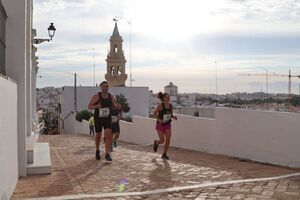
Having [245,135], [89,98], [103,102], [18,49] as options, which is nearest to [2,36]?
[18,49]

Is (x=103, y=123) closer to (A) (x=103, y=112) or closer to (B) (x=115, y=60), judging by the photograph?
(A) (x=103, y=112)

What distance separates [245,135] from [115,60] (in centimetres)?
4798

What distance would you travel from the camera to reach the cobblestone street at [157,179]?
6559 mm

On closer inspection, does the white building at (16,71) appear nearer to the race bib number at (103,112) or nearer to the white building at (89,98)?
the race bib number at (103,112)

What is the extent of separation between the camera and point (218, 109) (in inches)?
447

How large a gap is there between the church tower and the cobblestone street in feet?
157

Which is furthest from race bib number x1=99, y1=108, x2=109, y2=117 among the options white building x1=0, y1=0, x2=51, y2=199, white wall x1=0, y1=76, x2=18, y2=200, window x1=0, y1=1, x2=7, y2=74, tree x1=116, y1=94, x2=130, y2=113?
tree x1=116, y1=94, x2=130, y2=113

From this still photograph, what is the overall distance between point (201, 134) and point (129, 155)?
2.40m

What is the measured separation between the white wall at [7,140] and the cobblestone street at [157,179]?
328 millimetres

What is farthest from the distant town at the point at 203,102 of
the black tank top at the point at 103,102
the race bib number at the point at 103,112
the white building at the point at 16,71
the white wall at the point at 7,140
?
the white wall at the point at 7,140

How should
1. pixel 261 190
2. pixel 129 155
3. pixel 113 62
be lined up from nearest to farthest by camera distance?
pixel 261 190, pixel 129 155, pixel 113 62

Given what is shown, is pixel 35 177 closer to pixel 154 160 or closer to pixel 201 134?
pixel 154 160

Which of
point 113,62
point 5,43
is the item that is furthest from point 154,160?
point 113,62

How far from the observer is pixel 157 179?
763 cm
